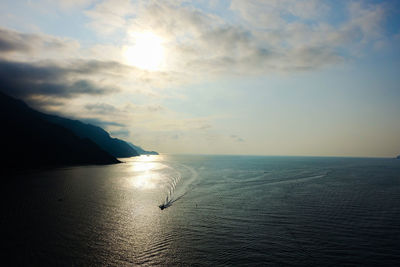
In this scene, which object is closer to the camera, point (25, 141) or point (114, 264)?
point (114, 264)

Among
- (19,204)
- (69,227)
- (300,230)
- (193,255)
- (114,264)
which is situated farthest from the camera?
(19,204)

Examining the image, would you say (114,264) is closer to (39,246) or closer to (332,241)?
(39,246)

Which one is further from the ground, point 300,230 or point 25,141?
point 25,141

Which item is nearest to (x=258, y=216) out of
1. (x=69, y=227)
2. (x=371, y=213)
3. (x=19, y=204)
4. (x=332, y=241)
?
(x=332, y=241)

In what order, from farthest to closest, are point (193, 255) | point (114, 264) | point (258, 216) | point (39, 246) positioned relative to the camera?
point (258, 216) → point (39, 246) → point (193, 255) → point (114, 264)

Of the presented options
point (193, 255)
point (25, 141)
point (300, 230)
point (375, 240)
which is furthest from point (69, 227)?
point (25, 141)

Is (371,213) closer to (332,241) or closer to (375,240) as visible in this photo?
(375,240)

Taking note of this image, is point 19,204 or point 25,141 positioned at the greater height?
point 25,141

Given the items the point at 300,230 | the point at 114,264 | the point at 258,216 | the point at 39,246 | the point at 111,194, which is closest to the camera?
the point at 114,264

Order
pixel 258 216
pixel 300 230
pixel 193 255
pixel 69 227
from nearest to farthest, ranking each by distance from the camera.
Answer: pixel 193 255 < pixel 300 230 < pixel 69 227 < pixel 258 216
